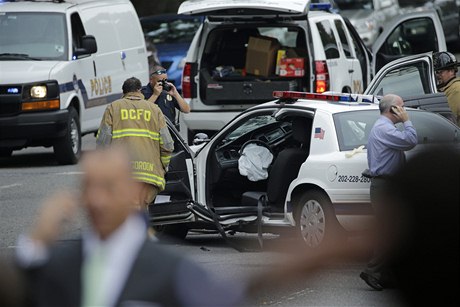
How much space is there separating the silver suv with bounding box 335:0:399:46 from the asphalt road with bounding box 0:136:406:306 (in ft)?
44.0

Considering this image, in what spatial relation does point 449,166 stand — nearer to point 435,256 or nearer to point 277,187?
point 435,256

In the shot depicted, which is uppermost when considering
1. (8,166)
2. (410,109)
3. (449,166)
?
(449,166)

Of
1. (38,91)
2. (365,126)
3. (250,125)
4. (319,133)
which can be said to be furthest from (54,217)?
(38,91)

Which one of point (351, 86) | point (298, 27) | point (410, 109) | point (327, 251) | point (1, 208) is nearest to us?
point (327, 251)

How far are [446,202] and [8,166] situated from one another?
15.2 metres

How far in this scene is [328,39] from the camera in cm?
1741

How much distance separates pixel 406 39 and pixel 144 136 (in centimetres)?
907

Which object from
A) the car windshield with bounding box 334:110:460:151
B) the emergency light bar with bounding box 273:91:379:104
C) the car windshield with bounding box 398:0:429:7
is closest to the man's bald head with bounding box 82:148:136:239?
the car windshield with bounding box 334:110:460:151

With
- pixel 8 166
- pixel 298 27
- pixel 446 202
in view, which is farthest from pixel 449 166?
pixel 8 166

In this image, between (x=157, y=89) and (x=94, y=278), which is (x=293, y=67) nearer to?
(x=157, y=89)

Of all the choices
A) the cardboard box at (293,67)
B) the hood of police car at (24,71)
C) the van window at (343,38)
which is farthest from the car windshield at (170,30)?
the cardboard box at (293,67)

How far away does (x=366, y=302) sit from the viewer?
9.09m

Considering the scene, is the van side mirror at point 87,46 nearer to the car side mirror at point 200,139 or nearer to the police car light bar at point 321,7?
the police car light bar at point 321,7

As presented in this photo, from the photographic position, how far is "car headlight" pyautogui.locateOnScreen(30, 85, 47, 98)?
17203 millimetres
